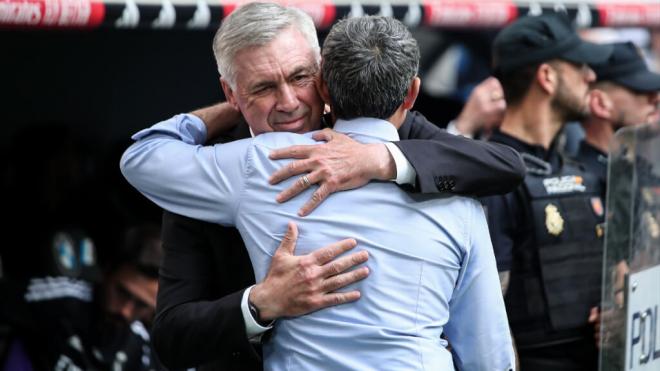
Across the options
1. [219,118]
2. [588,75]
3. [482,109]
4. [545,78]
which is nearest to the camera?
[219,118]

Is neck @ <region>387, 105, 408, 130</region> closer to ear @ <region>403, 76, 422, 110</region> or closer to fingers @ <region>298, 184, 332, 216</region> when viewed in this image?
ear @ <region>403, 76, 422, 110</region>

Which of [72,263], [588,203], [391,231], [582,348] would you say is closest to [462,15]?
[588,203]

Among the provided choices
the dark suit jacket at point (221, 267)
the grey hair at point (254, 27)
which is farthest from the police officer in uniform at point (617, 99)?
the grey hair at point (254, 27)

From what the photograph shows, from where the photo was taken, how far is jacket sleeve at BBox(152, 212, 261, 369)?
237cm

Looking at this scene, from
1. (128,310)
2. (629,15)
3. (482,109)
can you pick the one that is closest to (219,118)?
(128,310)

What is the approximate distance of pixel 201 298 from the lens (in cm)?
248

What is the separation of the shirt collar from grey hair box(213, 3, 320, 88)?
18 centimetres

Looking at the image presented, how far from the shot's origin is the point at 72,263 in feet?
14.6

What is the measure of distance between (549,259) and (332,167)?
1.40 m

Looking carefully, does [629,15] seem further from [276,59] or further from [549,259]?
[276,59]

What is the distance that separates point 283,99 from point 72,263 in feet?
7.30

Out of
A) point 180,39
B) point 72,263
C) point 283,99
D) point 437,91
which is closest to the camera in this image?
point 283,99

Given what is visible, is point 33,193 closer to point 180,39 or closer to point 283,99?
point 180,39

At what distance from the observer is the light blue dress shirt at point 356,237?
2301mm
